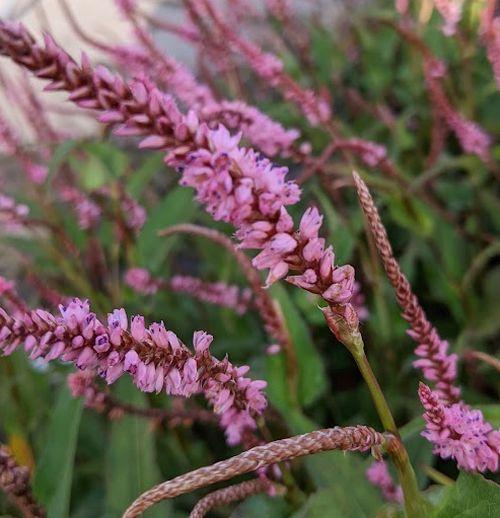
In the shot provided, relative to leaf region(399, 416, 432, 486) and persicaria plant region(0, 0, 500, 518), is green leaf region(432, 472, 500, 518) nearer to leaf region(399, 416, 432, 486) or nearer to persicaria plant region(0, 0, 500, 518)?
persicaria plant region(0, 0, 500, 518)

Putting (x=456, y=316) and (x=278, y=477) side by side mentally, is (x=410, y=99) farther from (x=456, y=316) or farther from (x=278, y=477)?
(x=278, y=477)

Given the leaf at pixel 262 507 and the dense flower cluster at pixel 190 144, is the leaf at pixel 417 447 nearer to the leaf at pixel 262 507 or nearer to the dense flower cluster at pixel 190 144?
the leaf at pixel 262 507

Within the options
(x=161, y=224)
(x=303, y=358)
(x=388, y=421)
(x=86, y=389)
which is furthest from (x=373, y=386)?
(x=161, y=224)

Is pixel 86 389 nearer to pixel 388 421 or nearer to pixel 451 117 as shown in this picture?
pixel 388 421

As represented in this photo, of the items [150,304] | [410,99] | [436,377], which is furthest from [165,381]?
[410,99]

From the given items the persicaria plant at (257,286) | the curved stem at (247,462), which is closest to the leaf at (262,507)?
the persicaria plant at (257,286)

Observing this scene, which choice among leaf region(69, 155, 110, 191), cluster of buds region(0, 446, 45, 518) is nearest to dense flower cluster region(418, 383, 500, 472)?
cluster of buds region(0, 446, 45, 518)
